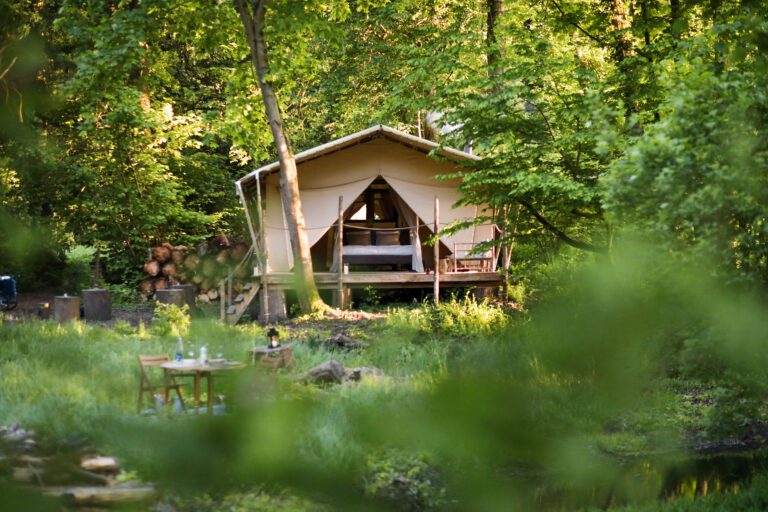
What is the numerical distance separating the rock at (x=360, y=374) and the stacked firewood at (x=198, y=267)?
939 cm

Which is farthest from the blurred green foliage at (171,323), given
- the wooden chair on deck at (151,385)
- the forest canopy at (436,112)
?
the wooden chair on deck at (151,385)

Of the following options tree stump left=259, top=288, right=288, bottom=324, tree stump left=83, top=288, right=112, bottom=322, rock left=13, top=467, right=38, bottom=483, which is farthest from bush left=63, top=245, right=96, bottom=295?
rock left=13, top=467, right=38, bottom=483

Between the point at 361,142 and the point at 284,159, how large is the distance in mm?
2012

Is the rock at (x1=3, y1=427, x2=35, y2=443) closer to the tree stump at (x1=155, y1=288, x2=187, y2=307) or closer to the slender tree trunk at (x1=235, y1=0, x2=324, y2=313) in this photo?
the tree stump at (x1=155, y1=288, x2=187, y2=307)

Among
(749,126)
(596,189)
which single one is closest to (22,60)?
(596,189)

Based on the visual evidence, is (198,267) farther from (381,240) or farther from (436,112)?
(436,112)

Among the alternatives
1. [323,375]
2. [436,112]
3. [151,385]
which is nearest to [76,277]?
[436,112]

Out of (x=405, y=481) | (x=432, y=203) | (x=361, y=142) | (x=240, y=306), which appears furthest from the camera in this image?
(x=432, y=203)

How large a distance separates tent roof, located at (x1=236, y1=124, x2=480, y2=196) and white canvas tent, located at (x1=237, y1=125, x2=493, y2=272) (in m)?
0.03

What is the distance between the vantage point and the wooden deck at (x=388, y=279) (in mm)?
16019

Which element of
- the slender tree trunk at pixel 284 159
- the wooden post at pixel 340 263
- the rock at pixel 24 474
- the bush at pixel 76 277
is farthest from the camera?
the bush at pixel 76 277

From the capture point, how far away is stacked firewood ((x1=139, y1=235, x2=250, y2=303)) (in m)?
18.9

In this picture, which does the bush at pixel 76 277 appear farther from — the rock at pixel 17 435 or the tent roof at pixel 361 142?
the rock at pixel 17 435

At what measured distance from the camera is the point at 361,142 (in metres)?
17.2
